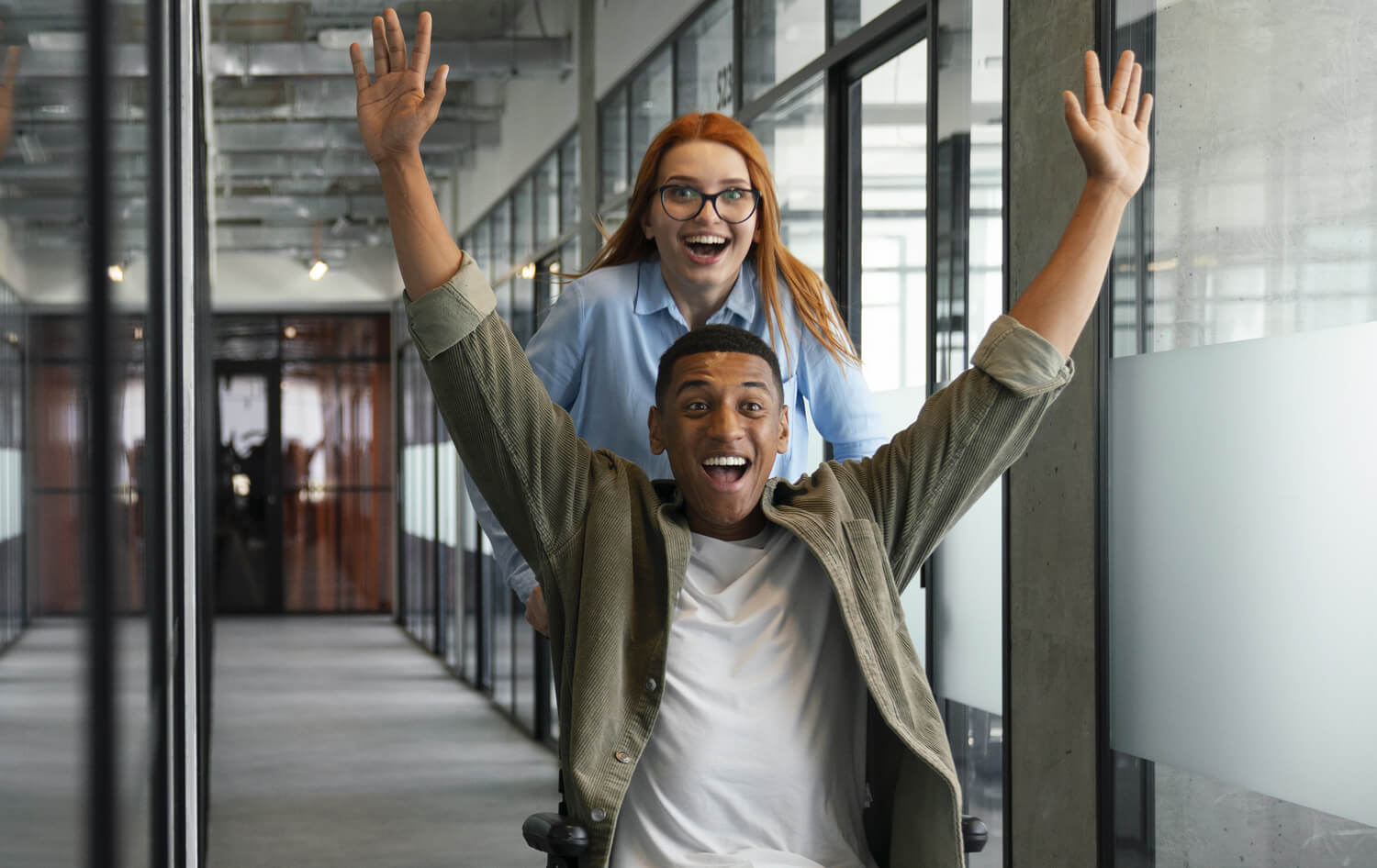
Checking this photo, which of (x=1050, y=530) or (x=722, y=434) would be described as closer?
(x=722, y=434)

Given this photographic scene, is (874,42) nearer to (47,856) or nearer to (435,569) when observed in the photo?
(47,856)

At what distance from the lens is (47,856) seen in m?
0.78

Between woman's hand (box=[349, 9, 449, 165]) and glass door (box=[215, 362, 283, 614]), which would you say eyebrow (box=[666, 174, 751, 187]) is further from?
glass door (box=[215, 362, 283, 614])

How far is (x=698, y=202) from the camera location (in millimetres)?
2025

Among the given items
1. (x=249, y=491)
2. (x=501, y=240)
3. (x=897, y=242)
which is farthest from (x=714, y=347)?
(x=249, y=491)

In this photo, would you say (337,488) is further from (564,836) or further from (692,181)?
→ (564,836)

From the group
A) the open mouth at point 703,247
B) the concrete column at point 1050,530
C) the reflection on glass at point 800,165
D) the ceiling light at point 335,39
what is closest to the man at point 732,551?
the open mouth at point 703,247

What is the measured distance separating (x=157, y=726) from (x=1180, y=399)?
1.80 metres

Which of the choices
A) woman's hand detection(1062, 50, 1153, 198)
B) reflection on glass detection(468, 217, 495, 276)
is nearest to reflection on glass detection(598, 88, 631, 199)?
reflection on glass detection(468, 217, 495, 276)

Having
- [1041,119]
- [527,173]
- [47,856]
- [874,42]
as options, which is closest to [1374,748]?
[1041,119]

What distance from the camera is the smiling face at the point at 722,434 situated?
1.73 m

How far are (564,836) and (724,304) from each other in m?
0.86

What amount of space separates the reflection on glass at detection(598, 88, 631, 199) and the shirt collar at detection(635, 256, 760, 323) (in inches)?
165

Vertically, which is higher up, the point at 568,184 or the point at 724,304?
the point at 568,184
